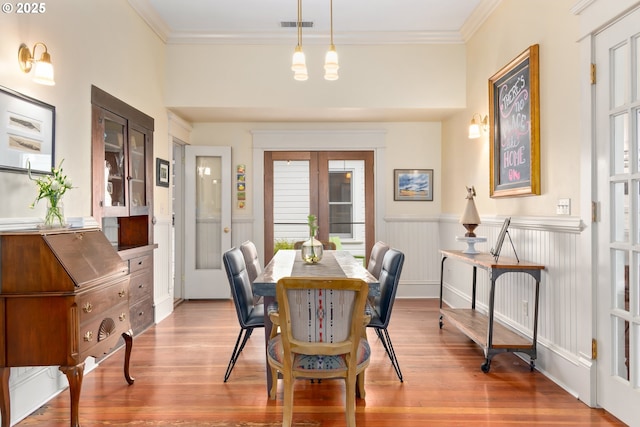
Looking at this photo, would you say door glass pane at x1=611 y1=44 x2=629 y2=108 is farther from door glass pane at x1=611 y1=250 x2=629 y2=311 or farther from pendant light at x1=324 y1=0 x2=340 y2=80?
pendant light at x1=324 y1=0 x2=340 y2=80

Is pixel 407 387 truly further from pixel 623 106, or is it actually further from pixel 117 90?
pixel 117 90

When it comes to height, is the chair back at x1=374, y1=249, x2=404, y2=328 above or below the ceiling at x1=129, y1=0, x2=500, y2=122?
below

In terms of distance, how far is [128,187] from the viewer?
379cm

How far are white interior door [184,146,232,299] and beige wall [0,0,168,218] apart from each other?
1315mm

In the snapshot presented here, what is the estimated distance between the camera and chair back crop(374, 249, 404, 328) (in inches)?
111

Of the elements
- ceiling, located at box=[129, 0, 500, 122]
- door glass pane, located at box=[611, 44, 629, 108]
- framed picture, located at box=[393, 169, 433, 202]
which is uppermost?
ceiling, located at box=[129, 0, 500, 122]

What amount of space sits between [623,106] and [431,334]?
2.50 meters

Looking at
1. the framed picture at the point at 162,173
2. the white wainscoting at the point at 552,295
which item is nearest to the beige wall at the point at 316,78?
the framed picture at the point at 162,173

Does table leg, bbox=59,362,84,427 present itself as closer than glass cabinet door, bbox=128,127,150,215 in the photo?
Yes

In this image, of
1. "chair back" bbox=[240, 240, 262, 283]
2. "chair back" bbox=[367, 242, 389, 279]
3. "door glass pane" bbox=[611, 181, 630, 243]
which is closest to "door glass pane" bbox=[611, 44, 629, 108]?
"door glass pane" bbox=[611, 181, 630, 243]

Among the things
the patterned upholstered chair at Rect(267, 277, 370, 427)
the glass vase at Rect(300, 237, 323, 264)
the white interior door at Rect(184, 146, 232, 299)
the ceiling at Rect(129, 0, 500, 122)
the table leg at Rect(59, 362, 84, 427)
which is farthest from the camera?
the white interior door at Rect(184, 146, 232, 299)

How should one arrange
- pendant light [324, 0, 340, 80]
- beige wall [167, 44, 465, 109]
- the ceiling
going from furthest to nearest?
beige wall [167, 44, 465, 109], the ceiling, pendant light [324, 0, 340, 80]

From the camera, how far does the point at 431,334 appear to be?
13.1 feet

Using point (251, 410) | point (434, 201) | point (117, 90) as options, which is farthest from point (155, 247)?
point (434, 201)
